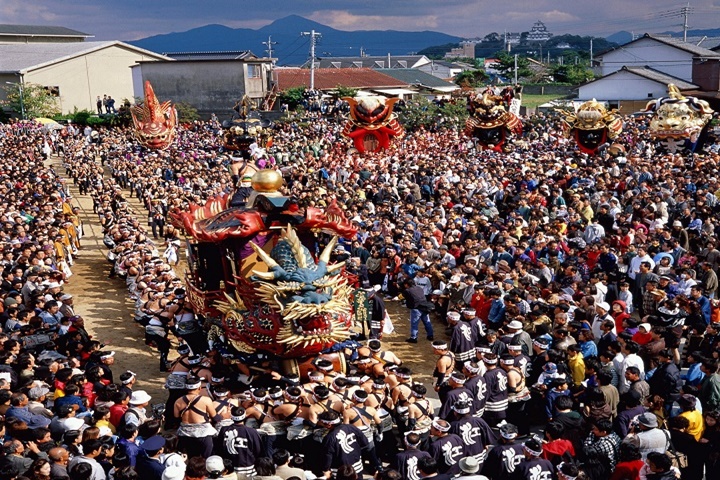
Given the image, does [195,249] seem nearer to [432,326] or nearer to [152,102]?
[432,326]

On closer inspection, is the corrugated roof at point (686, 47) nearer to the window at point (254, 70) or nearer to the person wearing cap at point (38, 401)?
the window at point (254, 70)

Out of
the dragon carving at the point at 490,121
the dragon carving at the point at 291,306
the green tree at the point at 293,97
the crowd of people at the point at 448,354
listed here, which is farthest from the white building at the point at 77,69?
the dragon carving at the point at 291,306

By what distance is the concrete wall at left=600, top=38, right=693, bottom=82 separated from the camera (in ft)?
150

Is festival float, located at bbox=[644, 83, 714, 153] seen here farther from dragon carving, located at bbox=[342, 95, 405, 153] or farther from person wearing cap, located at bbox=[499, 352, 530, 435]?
person wearing cap, located at bbox=[499, 352, 530, 435]

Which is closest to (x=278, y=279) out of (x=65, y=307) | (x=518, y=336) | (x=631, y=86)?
(x=518, y=336)

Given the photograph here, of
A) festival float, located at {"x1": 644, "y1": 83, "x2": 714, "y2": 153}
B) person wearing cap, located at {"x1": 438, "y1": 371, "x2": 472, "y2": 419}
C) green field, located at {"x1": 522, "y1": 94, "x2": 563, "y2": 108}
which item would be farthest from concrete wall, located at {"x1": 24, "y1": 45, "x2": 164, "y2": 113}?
person wearing cap, located at {"x1": 438, "y1": 371, "x2": 472, "y2": 419}

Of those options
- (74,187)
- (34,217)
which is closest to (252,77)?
(74,187)

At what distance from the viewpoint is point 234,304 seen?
965 cm

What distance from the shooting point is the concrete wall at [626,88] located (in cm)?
4219

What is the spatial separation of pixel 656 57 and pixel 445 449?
48.1 metres

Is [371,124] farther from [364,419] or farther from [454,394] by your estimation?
[364,419]

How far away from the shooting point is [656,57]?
4831cm

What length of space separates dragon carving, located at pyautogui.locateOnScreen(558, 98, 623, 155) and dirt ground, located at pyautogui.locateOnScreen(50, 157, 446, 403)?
8764 mm

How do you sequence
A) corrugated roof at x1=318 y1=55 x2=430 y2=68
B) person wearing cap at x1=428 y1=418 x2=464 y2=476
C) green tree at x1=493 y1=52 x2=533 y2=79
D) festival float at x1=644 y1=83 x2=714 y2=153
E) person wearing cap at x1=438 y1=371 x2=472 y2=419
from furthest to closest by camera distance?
corrugated roof at x1=318 y1=55 x2=430 y2=68 → green tree at x1=493 y1=52 x2=533 y2=79 → festival float at x1=644 y1=83 x2=714 y2=153 → person wearing cap at x1=438 y1=371 x2=472 y2=419 → person wearing cap at x1=428 y1=418 x2=464 y2=476
